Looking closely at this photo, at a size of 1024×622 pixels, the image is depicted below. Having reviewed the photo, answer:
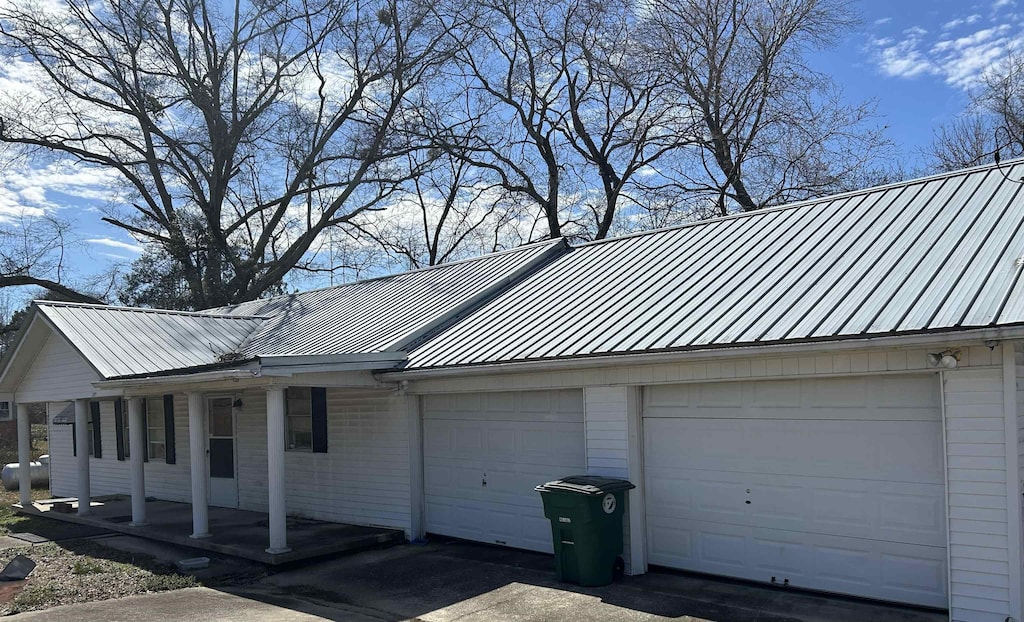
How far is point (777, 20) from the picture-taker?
2370 centimetres

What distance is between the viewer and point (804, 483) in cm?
813

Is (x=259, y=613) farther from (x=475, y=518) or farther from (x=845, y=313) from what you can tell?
(x=845, y=313)

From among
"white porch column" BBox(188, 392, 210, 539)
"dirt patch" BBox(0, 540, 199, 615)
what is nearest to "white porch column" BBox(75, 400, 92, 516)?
"dirt patch" BBox(0, 540, 199, 615)

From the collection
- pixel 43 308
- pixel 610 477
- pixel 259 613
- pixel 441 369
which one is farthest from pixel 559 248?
pixel 43 308

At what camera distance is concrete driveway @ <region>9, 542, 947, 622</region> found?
25.0 feet

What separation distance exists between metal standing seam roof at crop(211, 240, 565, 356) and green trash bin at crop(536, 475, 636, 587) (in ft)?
12.6

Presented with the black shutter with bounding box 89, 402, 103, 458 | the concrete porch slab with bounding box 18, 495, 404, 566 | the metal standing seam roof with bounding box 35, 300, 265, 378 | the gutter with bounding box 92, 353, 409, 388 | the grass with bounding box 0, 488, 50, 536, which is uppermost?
the metal standing seam roof with bounding box 35, 300, 265, 378

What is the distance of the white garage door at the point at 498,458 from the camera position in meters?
10.3

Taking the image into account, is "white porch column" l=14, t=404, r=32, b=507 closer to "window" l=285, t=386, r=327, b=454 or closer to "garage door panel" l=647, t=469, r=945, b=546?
"window" l=285, t=386, r=327, b=454

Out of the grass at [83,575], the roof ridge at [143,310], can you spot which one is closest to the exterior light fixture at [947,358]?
the grass at [83,575]

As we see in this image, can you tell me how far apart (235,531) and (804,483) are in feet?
28.5

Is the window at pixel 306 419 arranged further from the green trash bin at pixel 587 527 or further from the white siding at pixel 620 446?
the green trash bin at pixel 587 527

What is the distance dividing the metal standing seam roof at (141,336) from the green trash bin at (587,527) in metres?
6.82

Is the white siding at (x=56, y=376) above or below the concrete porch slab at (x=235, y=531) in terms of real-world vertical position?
above
